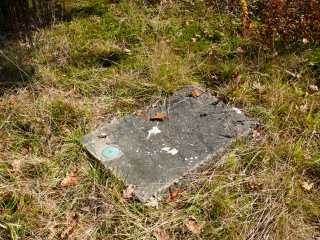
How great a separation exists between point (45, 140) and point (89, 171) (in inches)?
26.0

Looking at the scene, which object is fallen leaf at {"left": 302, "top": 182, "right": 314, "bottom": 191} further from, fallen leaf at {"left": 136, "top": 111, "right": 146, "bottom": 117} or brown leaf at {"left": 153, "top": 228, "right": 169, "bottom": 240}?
fallen leaf at {"left": 136, "top": 111, "right": 146, "bottom": 117}

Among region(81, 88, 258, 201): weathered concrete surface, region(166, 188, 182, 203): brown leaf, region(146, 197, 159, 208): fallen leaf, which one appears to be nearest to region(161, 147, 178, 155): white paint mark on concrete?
region(81, 88, 258, 201): weathered concrete surface

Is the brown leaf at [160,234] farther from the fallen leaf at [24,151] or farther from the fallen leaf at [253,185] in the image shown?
the fallen leaf at [24,151]

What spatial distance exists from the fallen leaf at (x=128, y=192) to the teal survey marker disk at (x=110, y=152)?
1.24ft

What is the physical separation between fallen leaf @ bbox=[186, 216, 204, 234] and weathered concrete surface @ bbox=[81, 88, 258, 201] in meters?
0.32

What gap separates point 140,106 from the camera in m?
3.23

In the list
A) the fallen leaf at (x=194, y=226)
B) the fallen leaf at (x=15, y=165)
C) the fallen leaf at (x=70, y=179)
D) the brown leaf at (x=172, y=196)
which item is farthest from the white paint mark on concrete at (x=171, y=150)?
the fallen leaf at (x=15, y=165)

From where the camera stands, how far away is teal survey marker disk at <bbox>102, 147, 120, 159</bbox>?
101 inches

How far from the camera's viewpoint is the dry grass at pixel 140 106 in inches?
86.0

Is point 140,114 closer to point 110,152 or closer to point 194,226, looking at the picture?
point 110,152

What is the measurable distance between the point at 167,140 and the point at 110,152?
20.8 inches

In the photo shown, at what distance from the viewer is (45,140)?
2.86 meters

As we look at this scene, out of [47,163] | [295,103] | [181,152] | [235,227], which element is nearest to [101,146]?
[47,163]

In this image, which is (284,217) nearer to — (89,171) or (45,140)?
(89,171)
